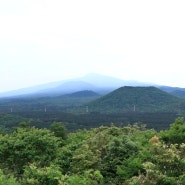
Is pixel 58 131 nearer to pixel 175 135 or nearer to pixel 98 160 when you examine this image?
pixel 98 160

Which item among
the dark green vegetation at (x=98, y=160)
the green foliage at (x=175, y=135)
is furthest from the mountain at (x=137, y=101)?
the green foliage at (x=175, y=135)

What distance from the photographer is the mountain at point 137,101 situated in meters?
105

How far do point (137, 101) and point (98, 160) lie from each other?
96873 mm

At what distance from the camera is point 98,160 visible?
19.0 m

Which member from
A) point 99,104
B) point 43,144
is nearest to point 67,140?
point 43,144

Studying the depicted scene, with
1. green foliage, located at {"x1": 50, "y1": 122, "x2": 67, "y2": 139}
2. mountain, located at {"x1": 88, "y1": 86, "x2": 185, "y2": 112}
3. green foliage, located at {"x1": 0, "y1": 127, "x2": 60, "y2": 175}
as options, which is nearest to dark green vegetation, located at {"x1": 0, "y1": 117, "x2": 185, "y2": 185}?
green foliage, located at {"x1": 0, "y1": 127, "x2": 60, "y2": 175}

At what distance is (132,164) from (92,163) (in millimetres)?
2757

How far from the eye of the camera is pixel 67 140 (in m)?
27.5

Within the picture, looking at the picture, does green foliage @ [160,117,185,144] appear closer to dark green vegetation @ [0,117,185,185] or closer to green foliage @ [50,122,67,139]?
dark green vegetation @ [0,117,185,185]

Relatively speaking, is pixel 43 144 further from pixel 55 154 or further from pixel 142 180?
pixel 142 180

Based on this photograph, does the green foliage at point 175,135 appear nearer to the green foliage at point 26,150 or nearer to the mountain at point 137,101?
the green foliage at point 26,150

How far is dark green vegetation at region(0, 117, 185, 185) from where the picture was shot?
12375 mm

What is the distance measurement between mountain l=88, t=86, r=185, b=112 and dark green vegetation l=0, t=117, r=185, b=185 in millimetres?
79260

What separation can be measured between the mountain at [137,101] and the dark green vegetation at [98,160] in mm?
79260
